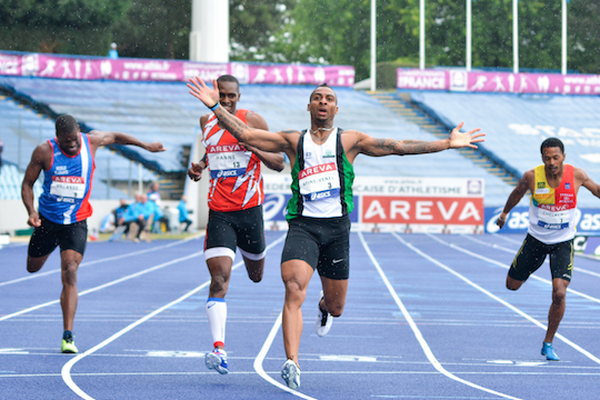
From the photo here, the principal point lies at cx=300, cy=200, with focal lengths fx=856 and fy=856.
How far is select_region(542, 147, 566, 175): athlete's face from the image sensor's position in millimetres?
7309

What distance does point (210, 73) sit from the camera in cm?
3778

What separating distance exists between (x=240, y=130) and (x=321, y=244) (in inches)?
37.8

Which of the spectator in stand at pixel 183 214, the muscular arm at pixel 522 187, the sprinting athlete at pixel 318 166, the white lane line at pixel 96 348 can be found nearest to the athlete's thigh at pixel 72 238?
the white lane line at pixel 96 348

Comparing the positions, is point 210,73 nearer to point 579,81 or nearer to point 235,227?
point 579,81

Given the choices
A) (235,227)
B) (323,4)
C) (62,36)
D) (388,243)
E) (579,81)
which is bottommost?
(388,243)

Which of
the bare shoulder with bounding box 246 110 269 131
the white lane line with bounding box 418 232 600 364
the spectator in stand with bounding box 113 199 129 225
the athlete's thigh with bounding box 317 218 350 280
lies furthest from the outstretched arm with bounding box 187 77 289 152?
the spectator in stand with bounding box 113 199 129 225

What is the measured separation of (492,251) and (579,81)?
70.3ft

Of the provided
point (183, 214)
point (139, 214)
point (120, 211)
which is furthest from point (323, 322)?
point (183, 214)

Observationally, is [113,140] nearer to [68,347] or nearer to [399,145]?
[68,347]

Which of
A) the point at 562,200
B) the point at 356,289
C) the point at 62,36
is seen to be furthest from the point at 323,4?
the point at 562,200

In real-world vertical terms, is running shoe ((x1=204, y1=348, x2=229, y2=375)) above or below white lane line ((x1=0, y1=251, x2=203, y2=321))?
above

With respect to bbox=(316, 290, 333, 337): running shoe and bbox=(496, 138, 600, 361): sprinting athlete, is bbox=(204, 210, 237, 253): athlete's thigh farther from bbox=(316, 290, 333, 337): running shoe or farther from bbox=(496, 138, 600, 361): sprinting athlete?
bbox=(496, 138, 600, 361): sprinting athlete

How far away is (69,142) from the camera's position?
7.07m

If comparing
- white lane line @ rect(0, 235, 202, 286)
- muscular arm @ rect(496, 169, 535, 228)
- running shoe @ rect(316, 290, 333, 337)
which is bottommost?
white lane line @ rect(0, 235, 202, 286)
